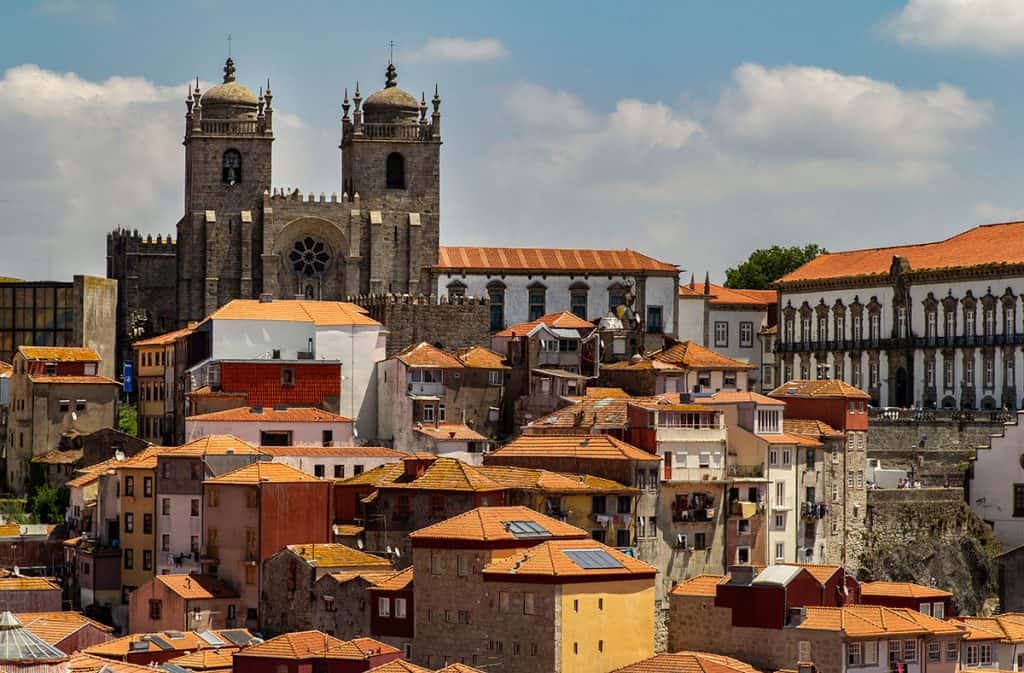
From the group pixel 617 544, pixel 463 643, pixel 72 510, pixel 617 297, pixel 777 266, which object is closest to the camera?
pixel 463 643

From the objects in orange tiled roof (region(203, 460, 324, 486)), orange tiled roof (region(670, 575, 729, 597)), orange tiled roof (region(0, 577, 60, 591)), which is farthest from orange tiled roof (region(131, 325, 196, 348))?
orange tiled roof (region(670, 575, 729, 597))

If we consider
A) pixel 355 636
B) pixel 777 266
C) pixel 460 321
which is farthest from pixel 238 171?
pixel 777 266

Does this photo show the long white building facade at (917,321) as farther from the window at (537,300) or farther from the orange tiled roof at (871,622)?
the orange tiled roof at (871,622)

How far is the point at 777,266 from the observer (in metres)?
199

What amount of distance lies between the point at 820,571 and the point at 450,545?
46.7 ft

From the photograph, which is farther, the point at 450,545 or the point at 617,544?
the point at 617,544

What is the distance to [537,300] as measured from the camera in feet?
481

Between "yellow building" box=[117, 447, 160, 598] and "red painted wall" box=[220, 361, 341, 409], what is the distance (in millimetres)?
11500

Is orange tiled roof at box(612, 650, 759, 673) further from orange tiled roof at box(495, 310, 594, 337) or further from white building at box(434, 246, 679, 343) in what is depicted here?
white building at box(434, 246, 679, 343)

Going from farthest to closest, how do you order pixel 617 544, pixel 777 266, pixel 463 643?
pixel 777 266 → pixel 617 544 → pixel 463 643

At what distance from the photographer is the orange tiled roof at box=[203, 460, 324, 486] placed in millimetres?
109312

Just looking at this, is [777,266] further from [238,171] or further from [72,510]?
[72,510]

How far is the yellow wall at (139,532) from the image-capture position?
113 metres

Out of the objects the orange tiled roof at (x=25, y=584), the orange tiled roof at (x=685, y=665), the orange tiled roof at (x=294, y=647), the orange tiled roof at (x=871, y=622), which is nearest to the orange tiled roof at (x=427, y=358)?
the orange tiled roof at (x=25, y=584)
